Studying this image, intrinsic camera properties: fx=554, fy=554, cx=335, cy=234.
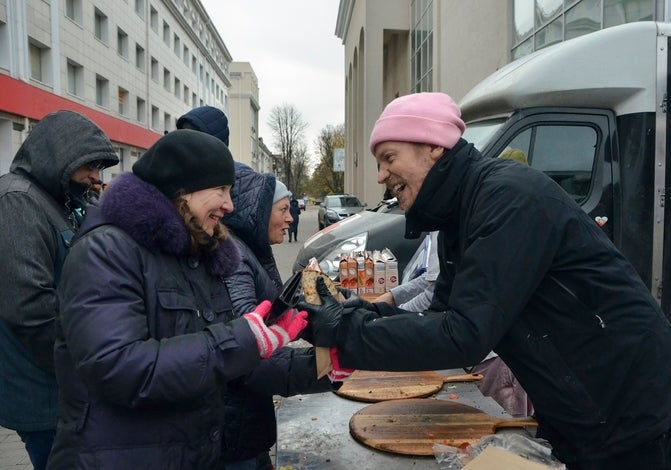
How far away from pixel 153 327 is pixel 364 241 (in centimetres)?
441

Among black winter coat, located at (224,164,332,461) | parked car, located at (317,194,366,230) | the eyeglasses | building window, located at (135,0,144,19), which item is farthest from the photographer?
building window, located at (135,0,144,19)

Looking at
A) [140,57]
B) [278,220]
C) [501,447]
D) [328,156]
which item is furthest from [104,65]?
[328,156]

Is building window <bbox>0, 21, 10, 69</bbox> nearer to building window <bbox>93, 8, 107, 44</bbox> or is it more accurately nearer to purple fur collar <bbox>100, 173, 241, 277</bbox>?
building window <bbox>93, 8, 107, 44</bbox>

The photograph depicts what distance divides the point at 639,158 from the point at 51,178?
423 centimetres

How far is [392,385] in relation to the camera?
269 centimetres

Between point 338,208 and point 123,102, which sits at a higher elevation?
point 123,102

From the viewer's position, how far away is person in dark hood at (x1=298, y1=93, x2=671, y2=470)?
5.16 ft

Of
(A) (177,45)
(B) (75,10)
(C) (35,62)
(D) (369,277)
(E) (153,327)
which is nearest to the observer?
(E) (153,327)

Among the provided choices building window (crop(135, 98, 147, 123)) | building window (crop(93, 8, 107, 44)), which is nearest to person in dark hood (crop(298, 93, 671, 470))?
building window (crop(93, 8, 107, 44))

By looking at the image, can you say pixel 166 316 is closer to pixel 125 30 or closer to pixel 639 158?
pixel 639 158

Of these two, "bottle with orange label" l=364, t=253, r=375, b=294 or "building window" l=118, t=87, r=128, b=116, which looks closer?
"bottle with orange label" l=364, t=253, r=375, b=294

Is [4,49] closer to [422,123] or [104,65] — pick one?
[104,65]

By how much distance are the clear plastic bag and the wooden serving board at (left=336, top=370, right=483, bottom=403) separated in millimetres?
Answer: 558

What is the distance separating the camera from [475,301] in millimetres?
1570
